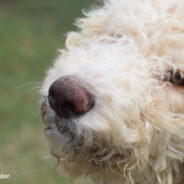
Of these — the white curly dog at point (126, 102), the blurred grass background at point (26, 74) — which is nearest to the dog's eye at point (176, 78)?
the white curly dog at point (126, 102)

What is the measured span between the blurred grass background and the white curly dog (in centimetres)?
52

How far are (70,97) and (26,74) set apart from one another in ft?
20.5

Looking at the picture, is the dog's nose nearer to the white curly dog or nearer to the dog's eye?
the white curly dog

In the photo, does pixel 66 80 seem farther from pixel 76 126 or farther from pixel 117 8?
pixel 117 8

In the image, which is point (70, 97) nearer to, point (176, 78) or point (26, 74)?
point (176, 78)

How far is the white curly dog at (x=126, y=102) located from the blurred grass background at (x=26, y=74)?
0.52m

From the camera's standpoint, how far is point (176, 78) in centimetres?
299

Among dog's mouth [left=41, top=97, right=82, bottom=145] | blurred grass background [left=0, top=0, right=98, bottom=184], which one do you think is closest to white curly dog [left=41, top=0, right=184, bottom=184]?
dog's mouth [left=41, top=97, right=82, bottom=145]

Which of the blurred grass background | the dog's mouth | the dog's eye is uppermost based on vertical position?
the blurred grass background

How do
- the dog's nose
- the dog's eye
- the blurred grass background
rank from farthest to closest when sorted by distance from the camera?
the blurred grass background → the dog's eye → the dog's nose

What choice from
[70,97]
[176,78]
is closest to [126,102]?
[70,97]

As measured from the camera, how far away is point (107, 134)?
259 cm

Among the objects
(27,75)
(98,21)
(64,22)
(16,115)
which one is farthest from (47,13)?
(98,21)

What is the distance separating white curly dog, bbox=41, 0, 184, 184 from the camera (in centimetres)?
260
